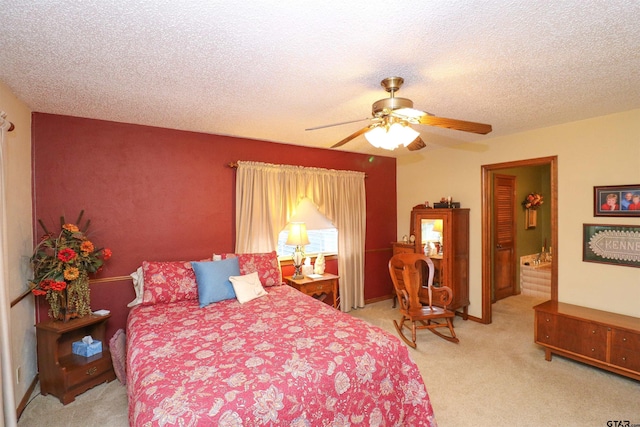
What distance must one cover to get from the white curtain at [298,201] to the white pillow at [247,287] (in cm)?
75

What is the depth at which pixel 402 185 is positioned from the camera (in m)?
5.46

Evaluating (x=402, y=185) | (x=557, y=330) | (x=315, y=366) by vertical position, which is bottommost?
(x=557, y=330)

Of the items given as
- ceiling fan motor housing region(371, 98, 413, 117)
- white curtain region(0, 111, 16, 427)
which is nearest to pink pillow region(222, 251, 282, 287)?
white curtain region(0, 111, 16, 427)

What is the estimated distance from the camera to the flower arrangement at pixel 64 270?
2.62m

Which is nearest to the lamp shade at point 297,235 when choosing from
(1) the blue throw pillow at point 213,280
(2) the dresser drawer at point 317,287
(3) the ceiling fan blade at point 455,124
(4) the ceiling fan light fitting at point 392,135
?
(2) the dresser drawer at point 317,287

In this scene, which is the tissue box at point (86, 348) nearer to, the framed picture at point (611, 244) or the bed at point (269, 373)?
the bed at point (269, 373)

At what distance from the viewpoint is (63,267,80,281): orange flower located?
2.63 meters

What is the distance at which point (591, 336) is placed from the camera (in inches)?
114

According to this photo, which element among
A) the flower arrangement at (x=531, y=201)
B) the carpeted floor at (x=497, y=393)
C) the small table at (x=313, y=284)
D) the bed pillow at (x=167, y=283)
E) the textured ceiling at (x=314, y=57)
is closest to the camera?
the textured ceiling at (x=314, y=57)

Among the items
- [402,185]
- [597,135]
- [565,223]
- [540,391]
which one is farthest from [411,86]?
[402,185]

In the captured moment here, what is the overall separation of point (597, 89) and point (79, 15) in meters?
3.57

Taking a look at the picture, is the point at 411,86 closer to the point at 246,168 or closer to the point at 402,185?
the point at 246,168

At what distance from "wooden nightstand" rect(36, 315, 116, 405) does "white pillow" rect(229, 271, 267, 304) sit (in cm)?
120

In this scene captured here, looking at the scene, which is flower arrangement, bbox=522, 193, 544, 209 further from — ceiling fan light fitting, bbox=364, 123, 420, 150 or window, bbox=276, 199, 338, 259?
ceiling fan light fitting, bbox=364, 123, 420, 150
